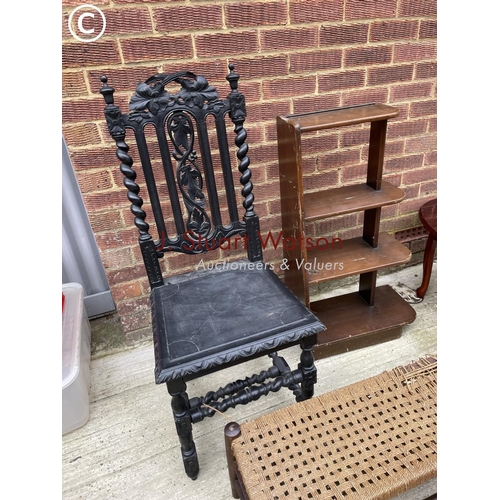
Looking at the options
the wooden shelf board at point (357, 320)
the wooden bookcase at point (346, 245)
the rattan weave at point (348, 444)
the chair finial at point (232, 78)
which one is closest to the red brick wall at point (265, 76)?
the wooden bookcase at point (346, 245)

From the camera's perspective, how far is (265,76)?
1.68 m

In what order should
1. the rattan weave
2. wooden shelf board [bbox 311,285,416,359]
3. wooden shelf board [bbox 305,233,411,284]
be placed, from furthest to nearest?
wooden shelf board [bbox 311,285,416,359] → wooden shelf board [bbox 305,233,411,284] → the rattan weave

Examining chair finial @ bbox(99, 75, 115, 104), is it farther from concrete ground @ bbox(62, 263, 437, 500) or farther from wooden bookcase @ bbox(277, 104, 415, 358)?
concrete ground @ bbox(62, 263, 437, 500)

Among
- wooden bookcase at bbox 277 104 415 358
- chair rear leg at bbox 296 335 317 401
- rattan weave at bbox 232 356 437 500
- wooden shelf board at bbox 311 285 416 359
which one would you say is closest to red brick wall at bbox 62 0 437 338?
wooden bookcase at bbox 277 104 415 358

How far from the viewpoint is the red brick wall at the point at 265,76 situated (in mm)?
1477

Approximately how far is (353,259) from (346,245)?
0.52 feet

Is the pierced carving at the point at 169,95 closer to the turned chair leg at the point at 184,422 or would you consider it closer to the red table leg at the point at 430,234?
the turned chair leg at the point at 184,422

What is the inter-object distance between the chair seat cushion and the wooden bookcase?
0.32m

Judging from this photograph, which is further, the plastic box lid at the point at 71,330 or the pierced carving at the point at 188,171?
the plastic box lid at the point at 71,330

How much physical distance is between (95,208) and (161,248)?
18.8 inches

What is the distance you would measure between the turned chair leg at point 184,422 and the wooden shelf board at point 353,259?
0.78 metres

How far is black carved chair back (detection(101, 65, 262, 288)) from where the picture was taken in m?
1.30

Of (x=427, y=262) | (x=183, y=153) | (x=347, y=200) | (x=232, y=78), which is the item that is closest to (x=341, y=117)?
(x=347, y=200)

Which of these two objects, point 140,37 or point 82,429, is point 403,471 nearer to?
point 82,429
